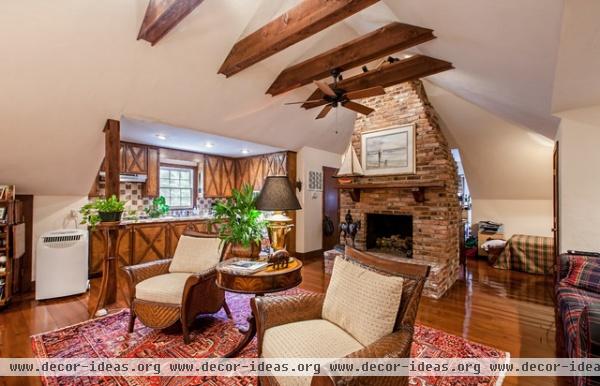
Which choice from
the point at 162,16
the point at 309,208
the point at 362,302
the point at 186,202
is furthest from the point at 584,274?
the point at 186,202

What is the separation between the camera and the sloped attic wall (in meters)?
4.30

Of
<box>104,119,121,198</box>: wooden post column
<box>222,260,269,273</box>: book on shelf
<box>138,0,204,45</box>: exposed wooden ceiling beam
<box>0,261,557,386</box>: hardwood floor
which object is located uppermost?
<box>138,0,204,45</box>: exposed wooden ceiling beam

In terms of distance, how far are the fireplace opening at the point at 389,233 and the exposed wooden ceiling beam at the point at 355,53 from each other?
2.61 m

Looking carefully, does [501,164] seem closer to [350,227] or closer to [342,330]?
[350,227]

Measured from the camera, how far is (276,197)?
7.34ft

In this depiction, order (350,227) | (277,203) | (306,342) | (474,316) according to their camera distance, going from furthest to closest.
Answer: (350,227) → (474,316) → (277,203) → (306,342)

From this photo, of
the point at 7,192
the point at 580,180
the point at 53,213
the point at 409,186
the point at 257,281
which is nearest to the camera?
the point at 257,281

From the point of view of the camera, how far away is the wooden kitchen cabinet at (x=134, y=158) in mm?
4824

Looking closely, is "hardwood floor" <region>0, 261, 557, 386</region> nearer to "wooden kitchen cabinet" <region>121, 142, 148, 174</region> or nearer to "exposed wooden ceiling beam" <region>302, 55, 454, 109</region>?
"wooden kitchen cabinet" <region>121, 142, 148, 174</region>

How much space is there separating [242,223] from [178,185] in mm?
4307

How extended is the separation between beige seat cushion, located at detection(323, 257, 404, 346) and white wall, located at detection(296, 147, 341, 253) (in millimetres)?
3886

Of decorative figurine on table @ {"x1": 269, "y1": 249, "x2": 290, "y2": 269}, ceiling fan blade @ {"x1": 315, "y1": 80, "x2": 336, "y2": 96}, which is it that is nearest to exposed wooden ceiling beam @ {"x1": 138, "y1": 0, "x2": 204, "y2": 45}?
ceiling fan blade @ {"x1": 315, "y1": 80, "x2": 336, "y2": 96}

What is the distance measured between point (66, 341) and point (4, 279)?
1.57 meters

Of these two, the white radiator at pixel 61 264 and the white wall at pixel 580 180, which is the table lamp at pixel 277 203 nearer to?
the white wall at pixel 580 180
